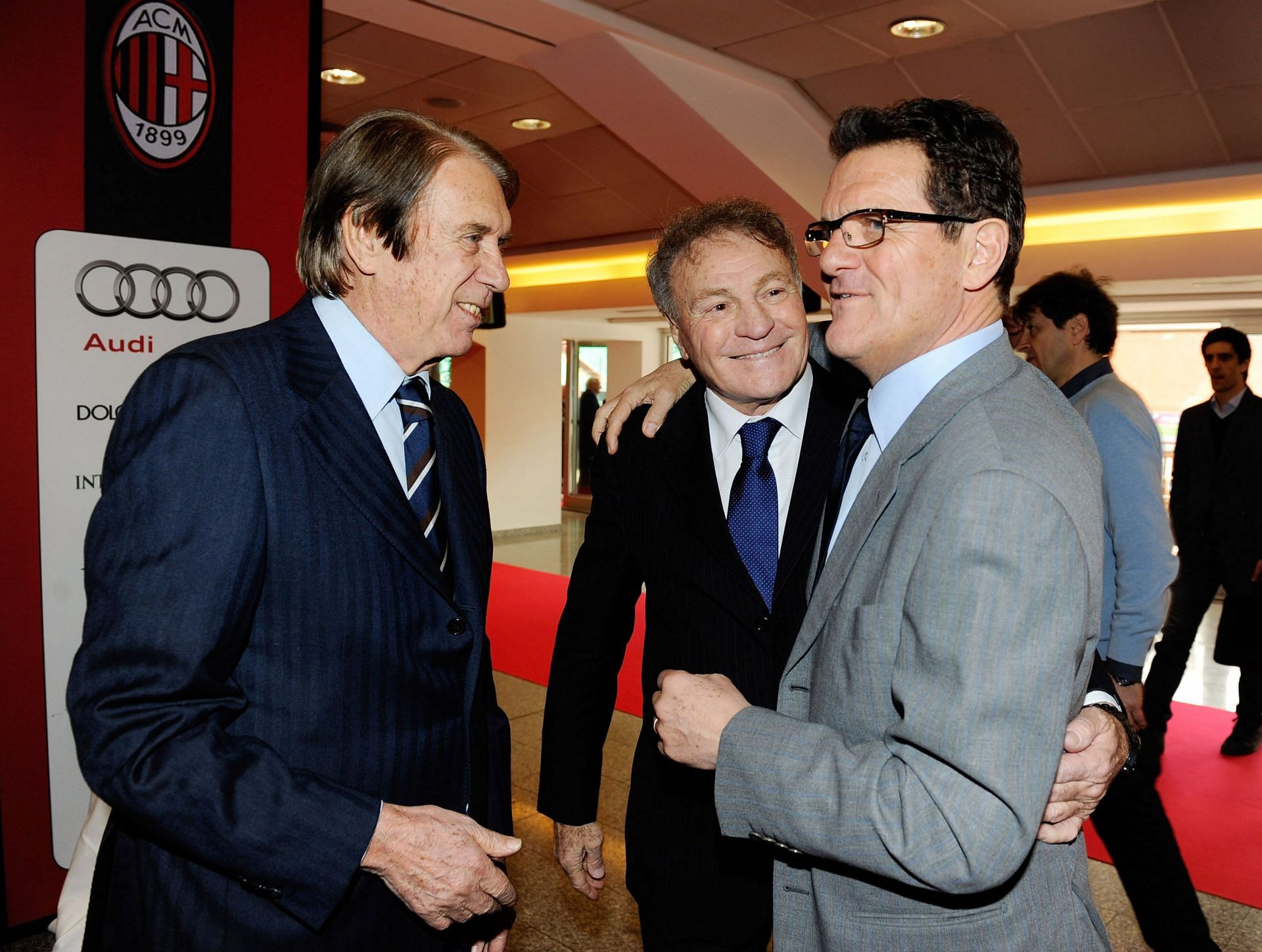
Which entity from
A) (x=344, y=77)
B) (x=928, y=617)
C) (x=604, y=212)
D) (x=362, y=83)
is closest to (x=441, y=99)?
(x=362, y=83)

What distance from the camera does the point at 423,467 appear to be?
4.89 feet

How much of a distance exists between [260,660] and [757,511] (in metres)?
0.98

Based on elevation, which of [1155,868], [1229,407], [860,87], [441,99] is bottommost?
[1155,868]

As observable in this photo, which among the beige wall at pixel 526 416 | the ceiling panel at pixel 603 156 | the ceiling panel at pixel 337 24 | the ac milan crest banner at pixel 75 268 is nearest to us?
the ac milan crest banner at pixel 75 268

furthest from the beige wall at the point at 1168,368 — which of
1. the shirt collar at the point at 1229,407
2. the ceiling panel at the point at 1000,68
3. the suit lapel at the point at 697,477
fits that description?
the suit lapel at the point at 697,477

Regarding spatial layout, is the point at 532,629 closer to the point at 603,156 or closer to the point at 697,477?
the point at 603,156

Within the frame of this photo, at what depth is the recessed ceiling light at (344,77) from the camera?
639 centimetres

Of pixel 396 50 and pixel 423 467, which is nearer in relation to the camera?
pixel 423 467

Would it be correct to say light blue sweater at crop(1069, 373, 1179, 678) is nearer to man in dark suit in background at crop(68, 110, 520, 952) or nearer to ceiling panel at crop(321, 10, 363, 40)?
man in dark suit in background at crop(68, 110, 520, 952)

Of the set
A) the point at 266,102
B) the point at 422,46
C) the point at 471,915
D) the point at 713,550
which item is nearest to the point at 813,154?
the point at 422,46

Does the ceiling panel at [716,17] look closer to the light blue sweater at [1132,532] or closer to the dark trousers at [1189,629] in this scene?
the light blue sweater at [1132,532]

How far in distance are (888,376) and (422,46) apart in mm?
5501

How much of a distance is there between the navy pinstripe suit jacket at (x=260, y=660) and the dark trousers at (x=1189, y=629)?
401 centimetres

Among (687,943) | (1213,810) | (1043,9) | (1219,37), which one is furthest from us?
(1219,37)
